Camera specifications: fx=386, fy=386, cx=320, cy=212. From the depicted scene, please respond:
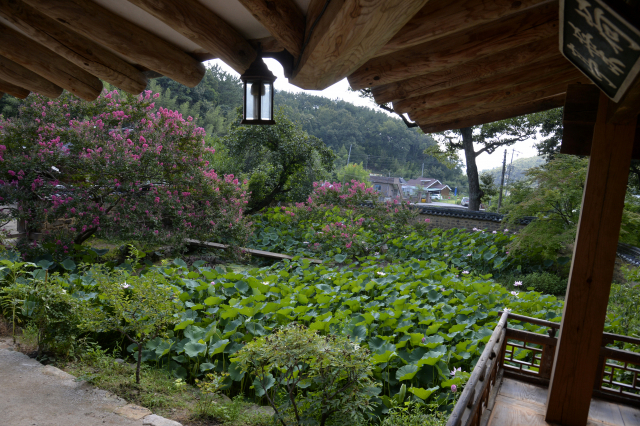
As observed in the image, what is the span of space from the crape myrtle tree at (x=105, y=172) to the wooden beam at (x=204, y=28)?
13.1 ft

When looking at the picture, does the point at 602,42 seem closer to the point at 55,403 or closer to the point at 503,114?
the point at 503,114

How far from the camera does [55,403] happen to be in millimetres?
2576

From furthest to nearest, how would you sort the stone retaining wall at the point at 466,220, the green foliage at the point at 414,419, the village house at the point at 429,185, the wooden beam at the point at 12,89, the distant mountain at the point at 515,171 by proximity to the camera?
1. the village house at the point at 429,185
2. the distant mountain at the point at 515,171
3. the stone retaining wall at the point at 466,220
4. the wooden beam at the point at 12,89
5. the green foliage at the point at 414,419

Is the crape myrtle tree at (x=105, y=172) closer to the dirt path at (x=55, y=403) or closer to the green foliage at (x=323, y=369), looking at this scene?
the dirt path at (x=55, y=403)

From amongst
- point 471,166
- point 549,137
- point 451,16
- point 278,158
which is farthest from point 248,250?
point 549,137

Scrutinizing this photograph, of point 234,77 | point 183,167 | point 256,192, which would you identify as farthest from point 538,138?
point 234,77

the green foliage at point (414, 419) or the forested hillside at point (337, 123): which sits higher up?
the forested hillside at point (337, 123)

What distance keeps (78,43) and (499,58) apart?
226 cm

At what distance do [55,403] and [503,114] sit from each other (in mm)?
3697

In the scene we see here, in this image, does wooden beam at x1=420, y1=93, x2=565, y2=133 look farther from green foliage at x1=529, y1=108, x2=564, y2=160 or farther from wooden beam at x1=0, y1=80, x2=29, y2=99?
green foliage at x1=529, y1=108, x2=564, y2=160

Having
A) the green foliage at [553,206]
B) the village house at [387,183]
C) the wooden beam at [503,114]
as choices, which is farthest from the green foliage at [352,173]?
the wooden beam at [503,114]

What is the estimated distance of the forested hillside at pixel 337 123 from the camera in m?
21.8

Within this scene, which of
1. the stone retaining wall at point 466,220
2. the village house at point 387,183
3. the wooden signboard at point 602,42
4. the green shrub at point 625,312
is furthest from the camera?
the village house at point 387,183

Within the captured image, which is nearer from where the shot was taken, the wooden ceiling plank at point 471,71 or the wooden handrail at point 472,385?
the wooden handrail at point 472,385
